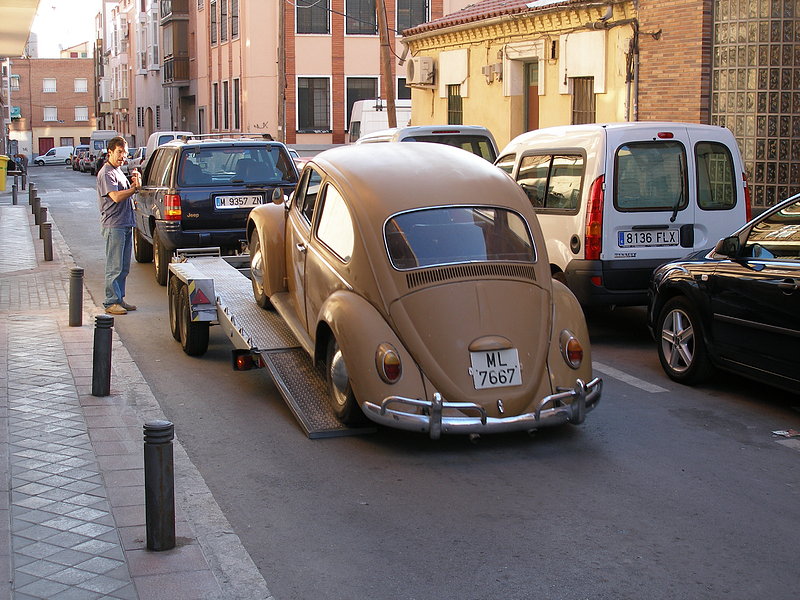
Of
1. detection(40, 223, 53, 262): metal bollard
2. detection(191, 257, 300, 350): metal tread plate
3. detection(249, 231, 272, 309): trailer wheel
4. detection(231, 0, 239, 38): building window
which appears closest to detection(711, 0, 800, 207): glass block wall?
detection(191, 257, 300, 350): metal tread plate

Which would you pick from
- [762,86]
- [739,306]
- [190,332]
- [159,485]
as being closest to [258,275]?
[190,332]

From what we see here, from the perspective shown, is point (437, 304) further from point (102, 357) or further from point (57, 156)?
point (57, 156)

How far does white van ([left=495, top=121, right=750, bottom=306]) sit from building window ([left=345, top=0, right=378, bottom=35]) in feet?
117

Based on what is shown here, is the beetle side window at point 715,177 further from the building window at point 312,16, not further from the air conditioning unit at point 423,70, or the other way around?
the building window at point 312,16

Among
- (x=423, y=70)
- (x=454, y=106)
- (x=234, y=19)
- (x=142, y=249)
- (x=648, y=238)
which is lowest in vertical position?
(x=142, y=249)

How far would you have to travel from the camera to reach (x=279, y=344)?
A: 8289mm

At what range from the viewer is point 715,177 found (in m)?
10.4

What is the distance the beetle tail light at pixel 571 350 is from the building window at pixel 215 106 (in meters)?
46.3

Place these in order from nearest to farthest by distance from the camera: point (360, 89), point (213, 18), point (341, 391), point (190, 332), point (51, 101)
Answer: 1. point (341, 391)
2. point (190, 332)
3. point (360, 89)
4. point (213, 18)
5. point (51, 101)

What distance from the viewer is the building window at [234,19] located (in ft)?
153

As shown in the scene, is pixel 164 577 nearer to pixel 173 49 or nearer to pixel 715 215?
pixel 715 215

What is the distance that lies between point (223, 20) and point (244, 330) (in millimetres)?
43614

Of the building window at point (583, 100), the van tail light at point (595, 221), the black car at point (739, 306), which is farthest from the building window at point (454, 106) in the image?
the black car at point (739, 306)

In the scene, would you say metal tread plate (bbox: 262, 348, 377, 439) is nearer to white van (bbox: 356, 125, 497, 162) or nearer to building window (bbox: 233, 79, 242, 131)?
white van (bbox: 356, 125, 497, 162)
